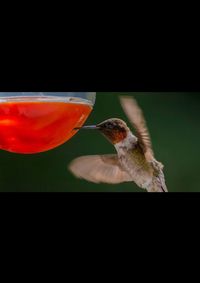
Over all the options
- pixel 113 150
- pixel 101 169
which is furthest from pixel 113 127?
pixel 101 169

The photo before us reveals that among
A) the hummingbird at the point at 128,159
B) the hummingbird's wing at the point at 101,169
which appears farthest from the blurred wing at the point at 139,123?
the hummingbird's wing at the point at 101,169

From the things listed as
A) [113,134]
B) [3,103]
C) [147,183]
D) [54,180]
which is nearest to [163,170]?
[147,183]

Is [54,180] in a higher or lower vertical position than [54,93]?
lower

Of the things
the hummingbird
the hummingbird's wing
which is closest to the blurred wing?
the hummingbird

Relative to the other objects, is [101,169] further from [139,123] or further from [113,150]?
[139,123]

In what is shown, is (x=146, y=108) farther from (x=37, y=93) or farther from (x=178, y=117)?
(x=37, y=93)

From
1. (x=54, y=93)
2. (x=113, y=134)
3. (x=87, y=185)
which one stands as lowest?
(x=87, y=185)

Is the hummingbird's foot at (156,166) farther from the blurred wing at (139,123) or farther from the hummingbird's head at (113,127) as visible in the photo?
the hummingbird's head at (113,127)
